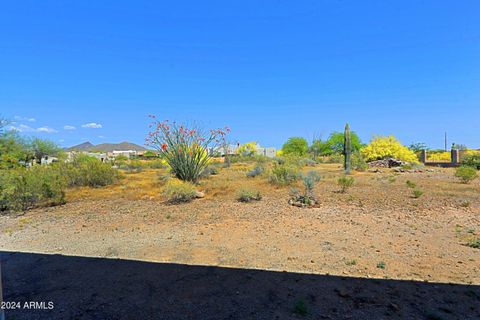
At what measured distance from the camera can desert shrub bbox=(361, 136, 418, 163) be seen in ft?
79.1

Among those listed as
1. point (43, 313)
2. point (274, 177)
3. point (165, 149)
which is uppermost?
point (165, 149)

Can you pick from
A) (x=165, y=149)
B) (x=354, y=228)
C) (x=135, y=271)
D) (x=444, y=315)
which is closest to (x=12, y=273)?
(x=135, y=271)

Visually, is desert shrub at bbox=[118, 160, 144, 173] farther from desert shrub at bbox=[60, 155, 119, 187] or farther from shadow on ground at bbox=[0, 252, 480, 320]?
shadow on ground at bbox=[0, 252, 480, 320]

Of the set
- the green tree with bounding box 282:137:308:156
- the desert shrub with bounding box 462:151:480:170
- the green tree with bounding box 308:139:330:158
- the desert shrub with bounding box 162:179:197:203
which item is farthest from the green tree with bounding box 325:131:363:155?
the desert shrub with bounding box 162:179:197:203

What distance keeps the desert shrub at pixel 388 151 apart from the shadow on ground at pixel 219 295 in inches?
917

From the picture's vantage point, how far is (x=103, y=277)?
12.9ft

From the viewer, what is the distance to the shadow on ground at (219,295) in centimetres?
300

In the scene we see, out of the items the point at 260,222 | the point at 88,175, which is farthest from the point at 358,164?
the point at 88,175

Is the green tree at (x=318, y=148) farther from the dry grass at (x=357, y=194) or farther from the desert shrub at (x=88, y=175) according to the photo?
the desert shrub at (x=88, y=175)

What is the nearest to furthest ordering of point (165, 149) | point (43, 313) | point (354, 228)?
1. point (43, 313)
2. point (354, 228)
3. point (165, 149)

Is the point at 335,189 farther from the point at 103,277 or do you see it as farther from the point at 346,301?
the point at 103,277

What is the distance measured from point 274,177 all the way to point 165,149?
5.42 metres

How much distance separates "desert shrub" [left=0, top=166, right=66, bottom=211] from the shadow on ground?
585cm

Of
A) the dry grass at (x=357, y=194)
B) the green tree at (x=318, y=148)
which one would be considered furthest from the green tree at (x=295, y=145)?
the dry grass at (x=357, y=194)
